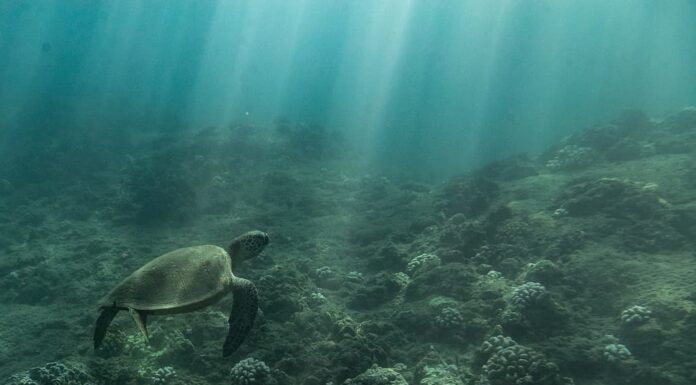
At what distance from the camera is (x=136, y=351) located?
784 cm

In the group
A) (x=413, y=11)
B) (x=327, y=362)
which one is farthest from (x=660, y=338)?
(x=413, y=11)

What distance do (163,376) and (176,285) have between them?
9.48 feet

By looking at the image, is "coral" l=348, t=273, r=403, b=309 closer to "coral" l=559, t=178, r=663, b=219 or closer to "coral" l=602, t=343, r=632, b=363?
"coral" l=602, t=343, r=632, b=363

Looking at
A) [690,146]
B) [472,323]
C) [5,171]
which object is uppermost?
[690,146]

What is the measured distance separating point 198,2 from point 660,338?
565 feet

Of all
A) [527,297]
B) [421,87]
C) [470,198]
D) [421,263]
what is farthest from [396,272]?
[421,87]

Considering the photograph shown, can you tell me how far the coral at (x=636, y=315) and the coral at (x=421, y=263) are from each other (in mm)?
4258

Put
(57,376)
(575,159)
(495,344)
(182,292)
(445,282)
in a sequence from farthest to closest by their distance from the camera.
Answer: (575,159) → (445,282) → (495,344) → (57,376) → (182,292)

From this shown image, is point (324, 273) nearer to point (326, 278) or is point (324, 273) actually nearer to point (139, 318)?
point (326, 278)

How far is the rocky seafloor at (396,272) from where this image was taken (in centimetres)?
679

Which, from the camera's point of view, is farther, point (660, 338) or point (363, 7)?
point (363, 7)

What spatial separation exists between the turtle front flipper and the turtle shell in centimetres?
18

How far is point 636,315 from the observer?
22.8 ft

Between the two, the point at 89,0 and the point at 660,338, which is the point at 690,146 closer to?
the point at 660,338
